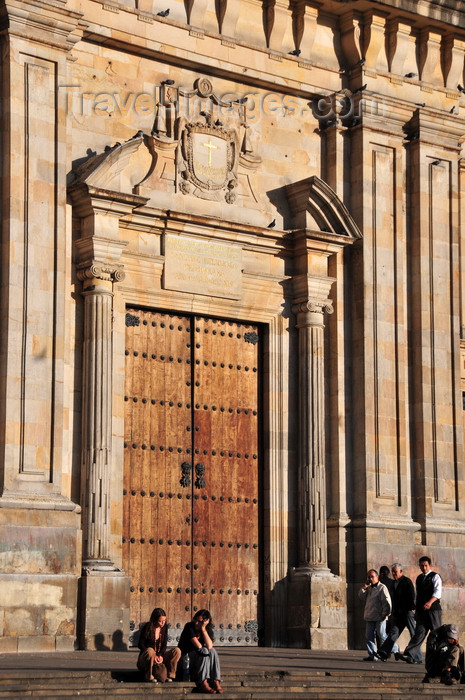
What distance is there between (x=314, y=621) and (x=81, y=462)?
169 inches

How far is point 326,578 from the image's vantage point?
22547 mm

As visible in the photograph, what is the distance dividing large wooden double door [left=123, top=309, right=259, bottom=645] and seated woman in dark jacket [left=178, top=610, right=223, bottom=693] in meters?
4.94

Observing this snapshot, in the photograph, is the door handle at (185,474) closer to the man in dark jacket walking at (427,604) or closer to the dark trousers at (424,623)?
the man in dark jacket walking at (427,604)

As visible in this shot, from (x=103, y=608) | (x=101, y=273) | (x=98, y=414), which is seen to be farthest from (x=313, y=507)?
(x=101, y=273)

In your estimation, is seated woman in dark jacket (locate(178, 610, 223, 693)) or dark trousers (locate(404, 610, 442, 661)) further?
dark trousers (locate(404, 610, 442, 661))

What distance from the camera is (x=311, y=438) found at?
22.9 meters

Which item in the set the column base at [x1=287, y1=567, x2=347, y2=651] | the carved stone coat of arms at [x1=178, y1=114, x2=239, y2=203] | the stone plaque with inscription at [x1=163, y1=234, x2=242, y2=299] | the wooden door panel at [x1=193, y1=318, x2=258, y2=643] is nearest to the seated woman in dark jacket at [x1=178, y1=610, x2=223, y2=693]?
the wooden door panel at [x1=193, y1=318, x2=258, y2=643]

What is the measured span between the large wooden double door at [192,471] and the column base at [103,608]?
2.80 ft

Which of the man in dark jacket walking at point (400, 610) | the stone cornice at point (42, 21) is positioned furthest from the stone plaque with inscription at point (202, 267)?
the man in dark jacket walking at point (400, 610)

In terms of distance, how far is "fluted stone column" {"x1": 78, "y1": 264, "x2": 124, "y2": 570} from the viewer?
806 inches

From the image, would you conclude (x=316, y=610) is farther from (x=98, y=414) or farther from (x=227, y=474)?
(x=98, y=414)

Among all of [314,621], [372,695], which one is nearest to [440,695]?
[372,695]

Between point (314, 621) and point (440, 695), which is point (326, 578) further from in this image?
point (440, 695)

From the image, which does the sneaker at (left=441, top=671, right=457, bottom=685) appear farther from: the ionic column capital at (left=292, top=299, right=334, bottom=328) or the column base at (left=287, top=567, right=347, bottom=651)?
the ionic column capital at (left=292, top=299, right=334, bottom=328)
